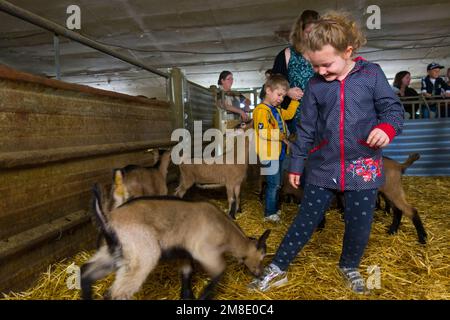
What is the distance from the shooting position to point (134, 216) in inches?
82.1

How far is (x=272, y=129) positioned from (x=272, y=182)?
0.62 metres

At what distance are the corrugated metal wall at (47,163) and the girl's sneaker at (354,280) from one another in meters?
2.17

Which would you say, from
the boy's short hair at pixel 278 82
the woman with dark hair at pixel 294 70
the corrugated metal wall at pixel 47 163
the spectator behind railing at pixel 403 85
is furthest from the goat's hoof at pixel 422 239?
the spectator behind railing at pixel 403 85

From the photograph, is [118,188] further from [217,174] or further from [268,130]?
[217,174]

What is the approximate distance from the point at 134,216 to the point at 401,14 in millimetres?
9007

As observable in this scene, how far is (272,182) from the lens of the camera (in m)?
4.16

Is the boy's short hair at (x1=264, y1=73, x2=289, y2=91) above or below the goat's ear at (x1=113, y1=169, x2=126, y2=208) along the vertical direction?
above

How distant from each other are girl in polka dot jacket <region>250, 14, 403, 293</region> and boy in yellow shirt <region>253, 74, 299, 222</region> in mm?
1426

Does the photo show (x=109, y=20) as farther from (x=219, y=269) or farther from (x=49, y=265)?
(x=219, y=269)

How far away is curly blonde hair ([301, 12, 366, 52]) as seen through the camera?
2168 mm

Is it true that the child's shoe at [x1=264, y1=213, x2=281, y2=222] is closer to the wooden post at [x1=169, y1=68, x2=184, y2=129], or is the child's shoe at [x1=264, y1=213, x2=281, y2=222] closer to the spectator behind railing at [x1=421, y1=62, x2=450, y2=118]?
the wooden post at [x1=169, y1=68, x2=184, y2=129]

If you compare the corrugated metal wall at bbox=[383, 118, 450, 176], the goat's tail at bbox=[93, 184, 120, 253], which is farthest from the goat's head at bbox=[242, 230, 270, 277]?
the corrugated metal wall at bbox=[383, 118, 450, 176]

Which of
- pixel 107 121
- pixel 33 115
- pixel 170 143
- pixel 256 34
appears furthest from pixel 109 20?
pixel 33 115

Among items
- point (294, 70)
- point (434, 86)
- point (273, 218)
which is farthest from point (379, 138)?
point (434, 86)
